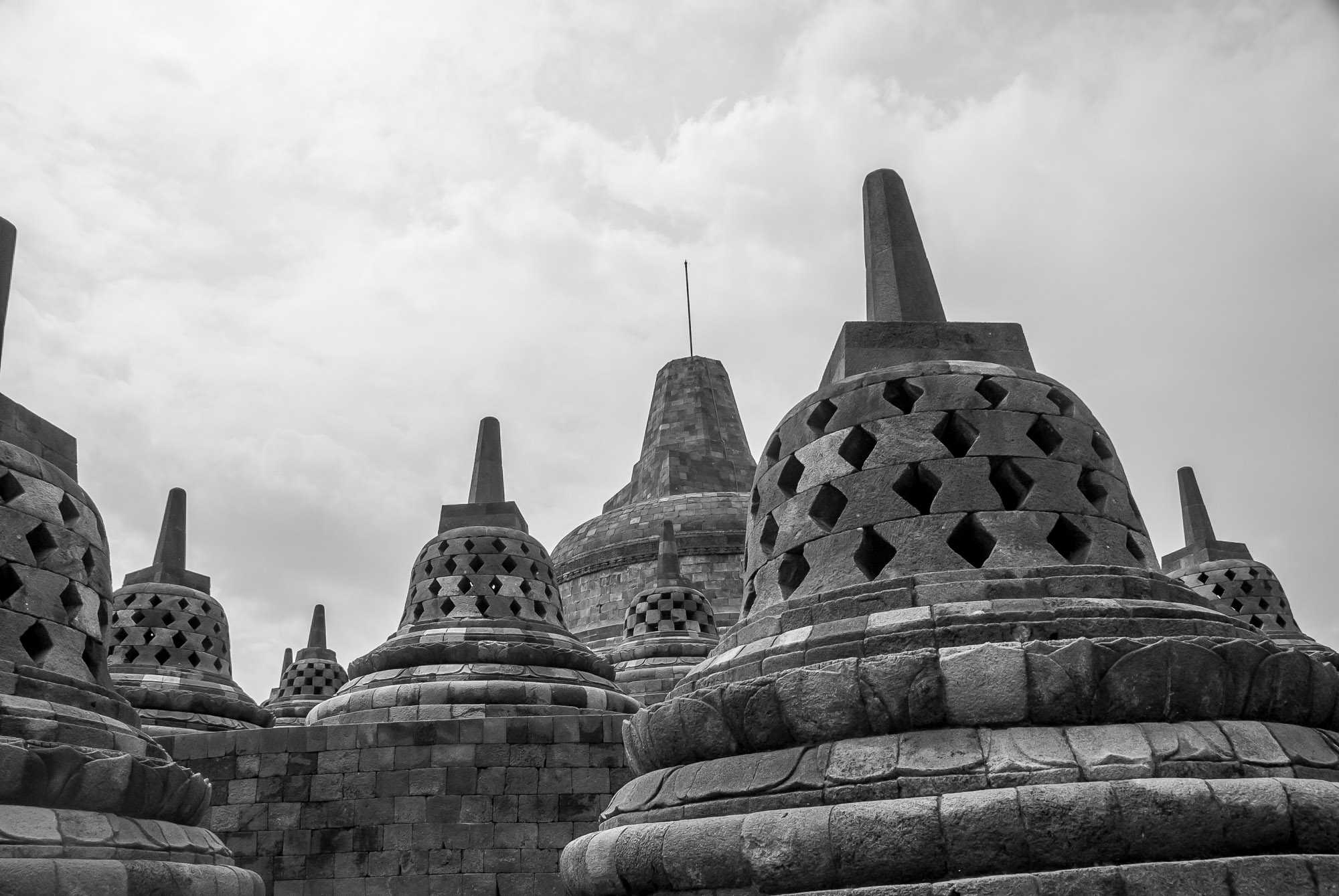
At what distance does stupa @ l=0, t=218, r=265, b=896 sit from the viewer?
4.48 metres

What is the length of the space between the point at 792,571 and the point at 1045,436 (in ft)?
4.63

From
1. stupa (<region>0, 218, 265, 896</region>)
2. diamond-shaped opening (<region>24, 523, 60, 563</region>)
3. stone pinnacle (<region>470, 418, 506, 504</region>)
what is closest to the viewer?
stupa (<region>0, 218, 265, 896</region>)

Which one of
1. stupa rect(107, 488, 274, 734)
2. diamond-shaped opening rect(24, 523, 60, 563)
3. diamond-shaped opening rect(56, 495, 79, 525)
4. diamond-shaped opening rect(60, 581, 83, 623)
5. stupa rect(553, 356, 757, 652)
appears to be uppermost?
stupa rect(553, 356, 757, 652)

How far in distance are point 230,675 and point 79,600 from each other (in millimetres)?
10237

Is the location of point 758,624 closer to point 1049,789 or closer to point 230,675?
point 1049,789

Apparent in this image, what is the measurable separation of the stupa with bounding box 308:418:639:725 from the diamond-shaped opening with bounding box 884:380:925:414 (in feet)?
20.2

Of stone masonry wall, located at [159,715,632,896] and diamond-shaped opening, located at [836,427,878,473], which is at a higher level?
diamond-shaped opening, located at [836,427,878,473]

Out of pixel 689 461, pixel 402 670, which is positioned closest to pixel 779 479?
pixel 402 670

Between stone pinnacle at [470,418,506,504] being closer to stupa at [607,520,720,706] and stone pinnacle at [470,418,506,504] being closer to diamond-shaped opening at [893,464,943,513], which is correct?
stupa at [607,520,720,706]

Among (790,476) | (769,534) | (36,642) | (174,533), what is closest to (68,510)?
(36,642)

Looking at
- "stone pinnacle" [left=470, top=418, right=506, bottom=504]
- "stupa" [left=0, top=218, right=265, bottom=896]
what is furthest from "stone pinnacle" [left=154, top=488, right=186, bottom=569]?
"stupa" [left=0, top=218, right=265, bottom=896]

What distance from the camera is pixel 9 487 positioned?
5.62 meters

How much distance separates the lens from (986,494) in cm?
496

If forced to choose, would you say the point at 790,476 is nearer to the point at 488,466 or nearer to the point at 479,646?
the point at 479,646
